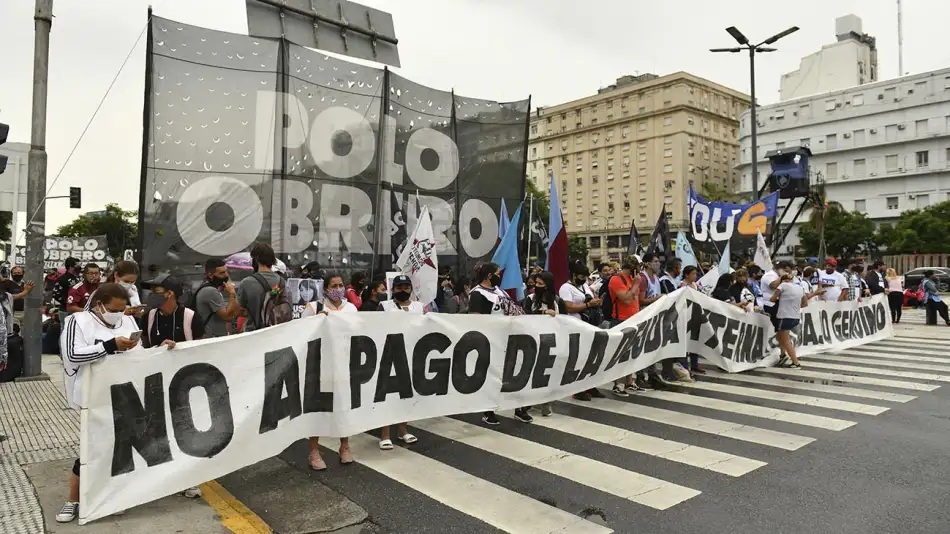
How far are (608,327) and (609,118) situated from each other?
84627 millimetres

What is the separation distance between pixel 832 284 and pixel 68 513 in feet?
43.3

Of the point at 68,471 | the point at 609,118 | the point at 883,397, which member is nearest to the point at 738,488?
the point at 883,397

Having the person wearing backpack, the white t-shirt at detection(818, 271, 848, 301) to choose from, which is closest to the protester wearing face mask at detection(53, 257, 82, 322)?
the person wearing backpack

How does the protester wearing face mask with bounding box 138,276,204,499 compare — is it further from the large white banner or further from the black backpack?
the black backpack

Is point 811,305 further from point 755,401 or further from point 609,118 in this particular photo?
point 609,118

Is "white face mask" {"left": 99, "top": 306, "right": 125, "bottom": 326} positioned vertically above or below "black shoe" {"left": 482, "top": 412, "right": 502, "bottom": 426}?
above

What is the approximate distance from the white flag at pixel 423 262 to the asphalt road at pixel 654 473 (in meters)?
2.03

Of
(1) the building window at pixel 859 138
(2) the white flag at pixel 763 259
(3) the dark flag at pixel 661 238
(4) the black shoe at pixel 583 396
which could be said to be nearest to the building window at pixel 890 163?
(1) the building window at pixel 859 138

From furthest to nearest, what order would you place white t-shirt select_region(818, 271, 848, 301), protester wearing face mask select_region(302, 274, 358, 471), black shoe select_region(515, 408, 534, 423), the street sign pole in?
1. white t-shirt select_region(818, 271, 848, 301)
2. the street sign pole
3. black shoe select_region(515, 408, 534, 423)
4. protester wearing face mask select_region(302, 274, 358, 471)

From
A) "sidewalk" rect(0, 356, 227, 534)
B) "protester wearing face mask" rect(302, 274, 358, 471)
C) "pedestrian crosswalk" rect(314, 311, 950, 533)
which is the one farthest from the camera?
"protester wearing face mask" rect(302, 274, 358, 471)

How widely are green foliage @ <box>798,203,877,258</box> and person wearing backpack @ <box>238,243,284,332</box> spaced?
59135 mm

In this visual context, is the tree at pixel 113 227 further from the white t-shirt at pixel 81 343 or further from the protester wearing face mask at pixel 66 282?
the white t-shirt at pixel 81 343

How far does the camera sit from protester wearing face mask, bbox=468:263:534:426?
671 cm

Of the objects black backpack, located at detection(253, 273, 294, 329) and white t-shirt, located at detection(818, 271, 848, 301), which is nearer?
black backpack, located at detection(253, 273, 294, 329)
